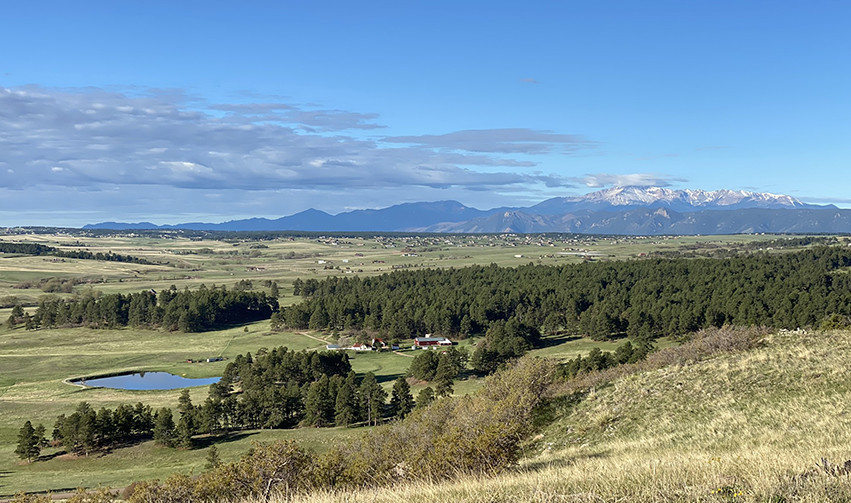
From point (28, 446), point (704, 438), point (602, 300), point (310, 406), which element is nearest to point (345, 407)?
point (310, 406)

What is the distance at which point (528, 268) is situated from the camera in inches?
6501

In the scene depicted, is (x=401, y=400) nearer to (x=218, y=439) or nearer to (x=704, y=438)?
(x=218, y=439)

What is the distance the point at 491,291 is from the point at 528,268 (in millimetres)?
32600

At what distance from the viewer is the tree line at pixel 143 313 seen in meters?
135

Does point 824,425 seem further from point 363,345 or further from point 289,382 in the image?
point 363,345

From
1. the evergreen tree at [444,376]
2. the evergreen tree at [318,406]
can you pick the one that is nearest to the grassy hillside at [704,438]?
the evergreen tree at [444,376]

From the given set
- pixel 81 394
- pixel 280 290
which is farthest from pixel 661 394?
pixel 280 290

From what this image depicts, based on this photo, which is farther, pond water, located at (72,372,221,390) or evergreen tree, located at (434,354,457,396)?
pond water, located at (72,372,221,390)

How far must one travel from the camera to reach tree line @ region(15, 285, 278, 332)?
443ft

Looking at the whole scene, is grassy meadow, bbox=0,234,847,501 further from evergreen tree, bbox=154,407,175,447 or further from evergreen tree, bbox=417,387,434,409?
evergreen tree, bbox=417,387,434,409

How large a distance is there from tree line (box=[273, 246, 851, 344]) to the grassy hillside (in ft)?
184

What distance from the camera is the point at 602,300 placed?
393 feet

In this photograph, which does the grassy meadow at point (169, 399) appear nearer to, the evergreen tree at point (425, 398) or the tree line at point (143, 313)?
the tree line at point (143, 313)

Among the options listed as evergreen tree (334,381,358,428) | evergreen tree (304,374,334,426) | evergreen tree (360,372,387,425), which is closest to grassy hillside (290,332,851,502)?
evergreen tree (360,372,387,425)
